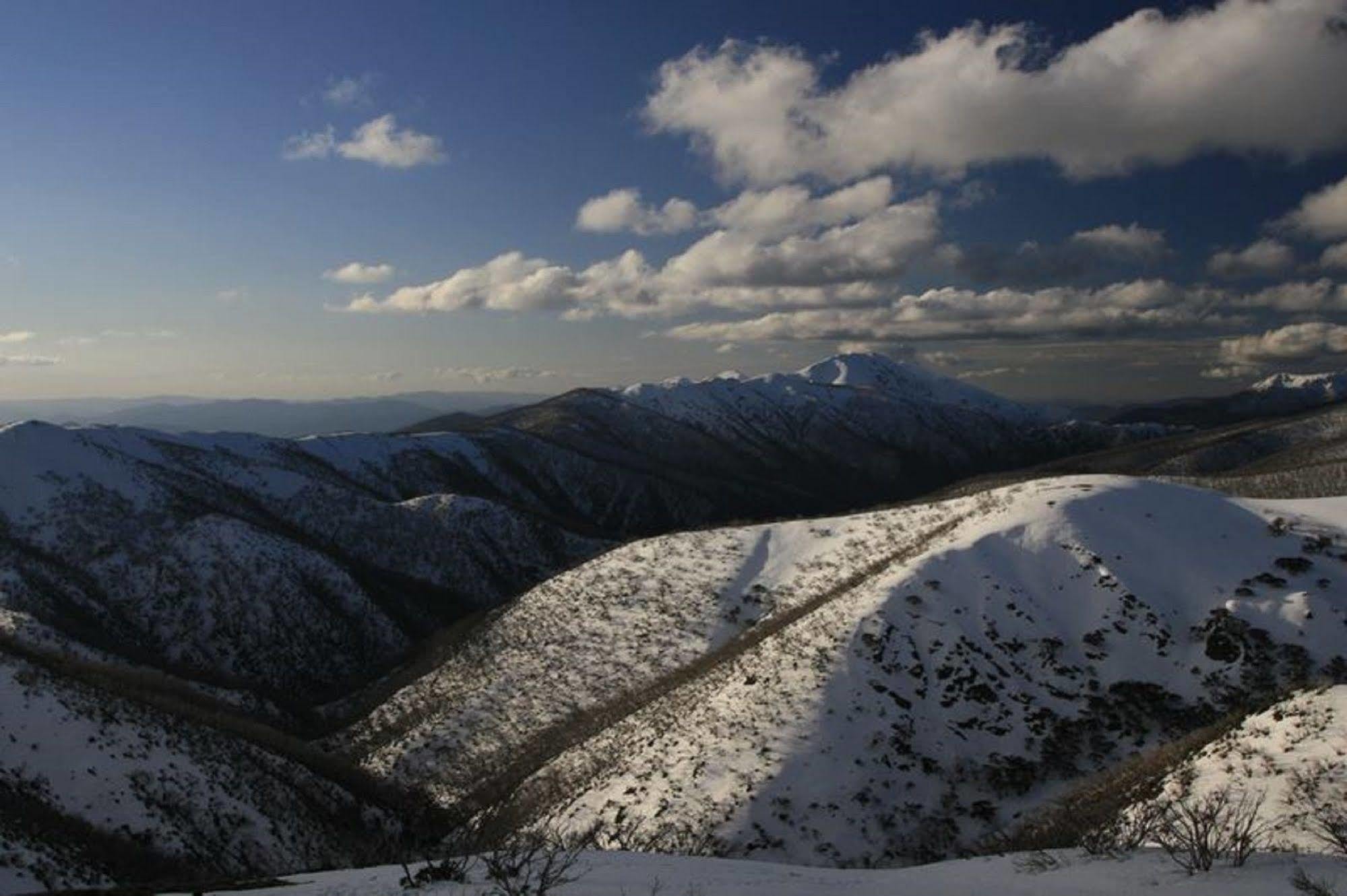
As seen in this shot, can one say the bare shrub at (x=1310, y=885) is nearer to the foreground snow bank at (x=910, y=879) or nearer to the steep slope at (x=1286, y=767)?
the foreground snow bank at (x=910, y=879)

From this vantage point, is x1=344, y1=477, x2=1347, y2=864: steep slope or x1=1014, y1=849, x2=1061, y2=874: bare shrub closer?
x1=1014, y1=849, x2=1061, y2=874: bare shrub

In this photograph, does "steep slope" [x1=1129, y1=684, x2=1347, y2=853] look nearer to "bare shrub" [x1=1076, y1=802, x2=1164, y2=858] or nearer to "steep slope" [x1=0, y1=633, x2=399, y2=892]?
"bare shrub" [x1=1076, y1=802, x2=1164, y2=858]

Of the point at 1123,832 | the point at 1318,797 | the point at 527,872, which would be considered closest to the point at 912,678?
the point at 1123,832

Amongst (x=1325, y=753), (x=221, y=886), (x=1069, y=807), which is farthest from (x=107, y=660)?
(x=1325, y=753)

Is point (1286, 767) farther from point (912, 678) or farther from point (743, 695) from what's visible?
point (743, 695)

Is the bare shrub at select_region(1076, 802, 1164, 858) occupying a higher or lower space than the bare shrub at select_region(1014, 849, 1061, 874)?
lower

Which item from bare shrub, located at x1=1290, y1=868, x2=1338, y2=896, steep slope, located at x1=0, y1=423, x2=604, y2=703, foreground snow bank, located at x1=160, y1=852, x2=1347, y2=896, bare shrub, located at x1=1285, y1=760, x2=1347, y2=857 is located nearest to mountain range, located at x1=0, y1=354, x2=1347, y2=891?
steep slope, located at x1=0, y1=423, x2=604, y2=703

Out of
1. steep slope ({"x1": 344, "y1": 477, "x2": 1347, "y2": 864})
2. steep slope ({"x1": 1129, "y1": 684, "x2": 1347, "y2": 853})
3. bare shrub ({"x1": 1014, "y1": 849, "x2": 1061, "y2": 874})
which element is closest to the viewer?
bare shrub ({"x1": 1014, "y1": 849, "x2": 1061, "y2": 874})
